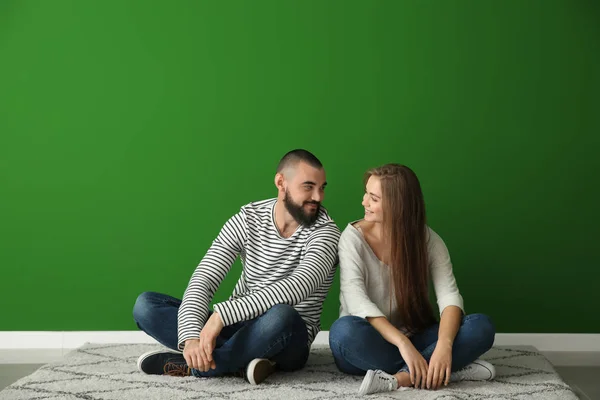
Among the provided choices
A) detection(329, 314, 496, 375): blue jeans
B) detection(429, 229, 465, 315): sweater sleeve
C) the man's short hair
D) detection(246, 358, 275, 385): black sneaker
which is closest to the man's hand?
detection(246, 358, 275, 385): black sneaker

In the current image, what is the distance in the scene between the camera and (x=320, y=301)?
2.68 metres

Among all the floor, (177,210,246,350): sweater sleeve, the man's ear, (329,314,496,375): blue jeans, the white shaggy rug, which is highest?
the man's ear

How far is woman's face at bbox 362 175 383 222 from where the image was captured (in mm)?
2574

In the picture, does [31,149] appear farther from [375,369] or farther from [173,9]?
[375,369]

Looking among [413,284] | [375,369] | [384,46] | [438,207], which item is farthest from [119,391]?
[384,46]

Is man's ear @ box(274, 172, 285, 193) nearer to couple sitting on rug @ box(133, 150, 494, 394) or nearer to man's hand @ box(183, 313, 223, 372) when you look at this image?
couple sitting on rug @ box(133, 150, 494, 394)

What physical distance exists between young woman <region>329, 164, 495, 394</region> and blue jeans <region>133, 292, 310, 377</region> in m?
0.14

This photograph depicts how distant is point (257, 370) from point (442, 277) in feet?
2.35

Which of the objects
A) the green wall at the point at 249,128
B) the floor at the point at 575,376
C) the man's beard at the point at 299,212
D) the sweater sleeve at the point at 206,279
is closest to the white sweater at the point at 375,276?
the man's beard at the point at 299,212

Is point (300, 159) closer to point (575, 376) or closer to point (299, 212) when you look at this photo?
point (299, 212)

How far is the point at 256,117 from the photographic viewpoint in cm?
333

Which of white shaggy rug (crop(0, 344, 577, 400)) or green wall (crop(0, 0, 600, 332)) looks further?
green wall (crop(0, 0, 600, 332))

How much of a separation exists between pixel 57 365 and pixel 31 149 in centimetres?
109

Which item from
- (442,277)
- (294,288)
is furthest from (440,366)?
(294,288)
